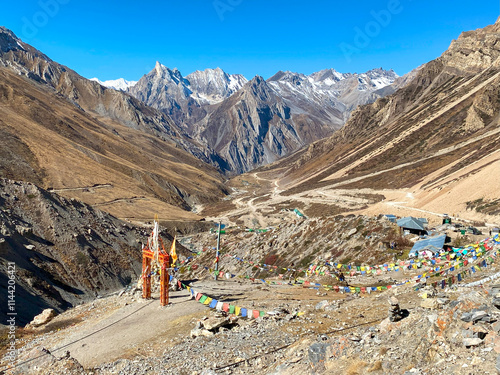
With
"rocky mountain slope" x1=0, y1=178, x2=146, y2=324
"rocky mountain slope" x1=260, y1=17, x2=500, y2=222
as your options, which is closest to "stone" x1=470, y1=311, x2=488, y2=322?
"rocky mountain slope" x1=0, y1=178, x2=146, y2=324

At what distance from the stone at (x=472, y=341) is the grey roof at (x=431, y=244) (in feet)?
76.2

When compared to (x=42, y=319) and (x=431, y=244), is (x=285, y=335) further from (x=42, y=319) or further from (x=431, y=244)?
(x=42, y=319)

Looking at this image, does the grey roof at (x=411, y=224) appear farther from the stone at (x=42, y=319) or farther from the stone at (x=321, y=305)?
the stone at (x=42, y=319)

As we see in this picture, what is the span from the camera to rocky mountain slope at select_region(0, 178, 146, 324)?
1475 inches

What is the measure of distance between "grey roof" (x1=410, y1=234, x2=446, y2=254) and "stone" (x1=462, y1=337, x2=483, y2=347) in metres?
23.2

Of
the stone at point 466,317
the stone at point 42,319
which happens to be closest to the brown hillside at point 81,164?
the stone at point 42,319

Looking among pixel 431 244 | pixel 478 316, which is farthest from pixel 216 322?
pixel 431 244

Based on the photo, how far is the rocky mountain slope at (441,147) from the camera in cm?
7969

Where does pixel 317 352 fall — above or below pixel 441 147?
below

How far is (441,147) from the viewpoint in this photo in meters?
134

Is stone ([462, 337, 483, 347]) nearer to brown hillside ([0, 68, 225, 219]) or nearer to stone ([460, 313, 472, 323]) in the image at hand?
stone ([460, 313, 472, 323])

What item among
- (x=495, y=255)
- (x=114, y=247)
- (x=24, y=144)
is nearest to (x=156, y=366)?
(x=495, y=255)

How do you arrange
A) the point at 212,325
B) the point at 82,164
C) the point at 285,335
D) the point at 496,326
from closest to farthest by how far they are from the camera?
the point at 496,326
the point at 285,335
the point at 212,325
the point at 82,164

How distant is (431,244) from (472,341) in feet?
81.2
